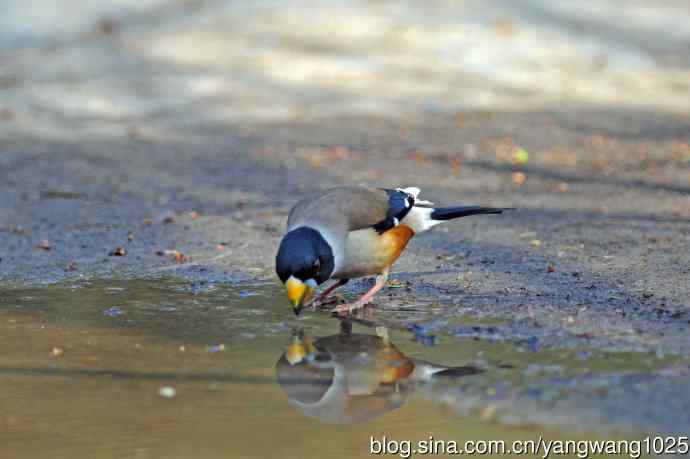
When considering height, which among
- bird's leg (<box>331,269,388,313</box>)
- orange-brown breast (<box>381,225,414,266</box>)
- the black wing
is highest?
the black wing

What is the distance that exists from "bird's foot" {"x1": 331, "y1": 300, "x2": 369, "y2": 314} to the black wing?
0.41 metres

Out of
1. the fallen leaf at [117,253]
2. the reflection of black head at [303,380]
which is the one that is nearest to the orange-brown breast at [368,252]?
the reflection of black head at [303,380]

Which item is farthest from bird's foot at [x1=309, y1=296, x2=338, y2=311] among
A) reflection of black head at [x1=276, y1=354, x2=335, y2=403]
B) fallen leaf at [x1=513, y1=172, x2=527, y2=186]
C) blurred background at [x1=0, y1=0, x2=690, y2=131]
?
blurred background at [x1=0, y1=0, x2=690, y2=131]

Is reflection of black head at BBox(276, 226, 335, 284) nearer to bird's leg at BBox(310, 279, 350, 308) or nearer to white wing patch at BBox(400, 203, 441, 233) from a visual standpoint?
bird's leg at BBox(310, 279, 350, 308)

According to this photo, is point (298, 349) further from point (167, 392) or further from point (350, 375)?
point (167, 392)

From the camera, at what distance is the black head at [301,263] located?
5664 millimetres

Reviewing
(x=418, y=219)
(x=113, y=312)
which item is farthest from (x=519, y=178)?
(x=113, y=312)

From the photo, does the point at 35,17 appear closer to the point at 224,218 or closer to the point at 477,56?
the point at 477,56

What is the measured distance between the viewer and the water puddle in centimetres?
436

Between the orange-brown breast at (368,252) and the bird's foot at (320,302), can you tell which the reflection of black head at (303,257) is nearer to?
the orange-brown breast at (368,252)

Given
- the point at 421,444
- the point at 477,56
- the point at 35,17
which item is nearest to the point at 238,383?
the point at 421,444

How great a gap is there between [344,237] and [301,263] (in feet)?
1.80

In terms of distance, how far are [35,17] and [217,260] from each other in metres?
11.1

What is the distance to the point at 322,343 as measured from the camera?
18.7 ft
